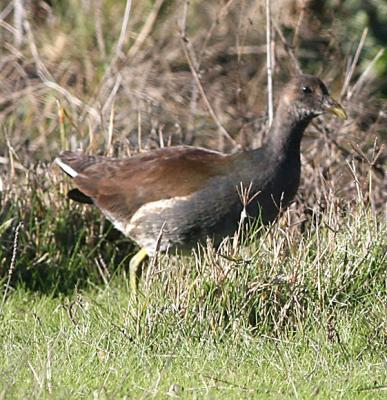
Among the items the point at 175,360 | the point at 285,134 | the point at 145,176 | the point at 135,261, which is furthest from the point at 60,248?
the point at 175,360

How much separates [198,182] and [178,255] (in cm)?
40

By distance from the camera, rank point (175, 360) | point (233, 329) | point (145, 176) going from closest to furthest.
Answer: point (175, 360) < point (233, 329) < point (145, 176)

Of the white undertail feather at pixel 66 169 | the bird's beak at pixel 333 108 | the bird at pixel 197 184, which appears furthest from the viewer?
the white undertail feather at pixel 66 169

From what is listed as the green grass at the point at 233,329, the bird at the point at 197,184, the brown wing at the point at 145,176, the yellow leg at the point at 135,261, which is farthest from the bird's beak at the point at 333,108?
the yellow leg at the point at 135,261

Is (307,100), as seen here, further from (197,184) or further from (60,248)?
(60,248)

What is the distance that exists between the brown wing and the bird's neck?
28cm

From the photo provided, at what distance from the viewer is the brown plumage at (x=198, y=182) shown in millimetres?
5637

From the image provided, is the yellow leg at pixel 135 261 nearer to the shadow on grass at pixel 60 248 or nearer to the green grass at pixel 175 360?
the shadow on grass at pixel 60 248

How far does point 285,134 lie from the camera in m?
5.91

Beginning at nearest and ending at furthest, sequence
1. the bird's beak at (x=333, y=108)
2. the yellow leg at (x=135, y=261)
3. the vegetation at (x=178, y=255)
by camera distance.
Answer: the vegetation at (x=178, y=255)
the yellow leg at (x=135, y=261)
the bird's beak at (x=333, y=108)

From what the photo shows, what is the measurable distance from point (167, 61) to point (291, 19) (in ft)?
3.80

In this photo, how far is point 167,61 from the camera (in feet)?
30.0

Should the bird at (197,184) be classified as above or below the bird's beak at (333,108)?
below

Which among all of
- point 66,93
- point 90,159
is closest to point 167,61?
point 66,93
